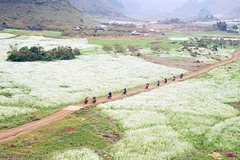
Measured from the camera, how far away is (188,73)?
71875mm

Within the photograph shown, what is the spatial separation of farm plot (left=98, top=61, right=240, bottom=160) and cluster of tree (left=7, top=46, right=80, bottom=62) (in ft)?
123

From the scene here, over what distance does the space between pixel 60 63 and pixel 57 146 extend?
5105 cm

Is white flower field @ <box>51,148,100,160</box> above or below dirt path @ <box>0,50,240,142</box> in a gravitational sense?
below

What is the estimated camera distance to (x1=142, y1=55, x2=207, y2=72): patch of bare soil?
79.1m

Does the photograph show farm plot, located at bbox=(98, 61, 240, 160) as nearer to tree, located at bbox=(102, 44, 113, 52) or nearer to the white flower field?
the white flower field

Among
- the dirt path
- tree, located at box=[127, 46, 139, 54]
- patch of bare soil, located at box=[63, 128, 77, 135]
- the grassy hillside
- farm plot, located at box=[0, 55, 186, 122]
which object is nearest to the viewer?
the dirt path

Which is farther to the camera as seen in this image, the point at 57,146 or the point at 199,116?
the point at 199,116

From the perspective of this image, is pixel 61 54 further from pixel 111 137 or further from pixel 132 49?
pixel 111 137

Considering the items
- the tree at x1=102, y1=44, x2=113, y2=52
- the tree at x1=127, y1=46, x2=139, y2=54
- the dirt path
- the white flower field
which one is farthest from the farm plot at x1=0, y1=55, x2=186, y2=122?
the tree at x1=127, y1=46, x2=139, y2=54

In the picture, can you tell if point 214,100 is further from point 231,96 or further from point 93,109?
point 93,109

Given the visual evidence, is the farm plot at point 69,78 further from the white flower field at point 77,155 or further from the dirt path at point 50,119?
the white flower field at point 77,155

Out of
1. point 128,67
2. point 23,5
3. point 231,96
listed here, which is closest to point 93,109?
point 231,96

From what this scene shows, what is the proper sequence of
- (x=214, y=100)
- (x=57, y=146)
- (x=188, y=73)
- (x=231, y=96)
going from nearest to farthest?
(x=57, y=146) < (x=214, y=100) < (x=231, y=96) < (x=188, y=73)

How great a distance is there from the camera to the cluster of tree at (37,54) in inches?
3008
